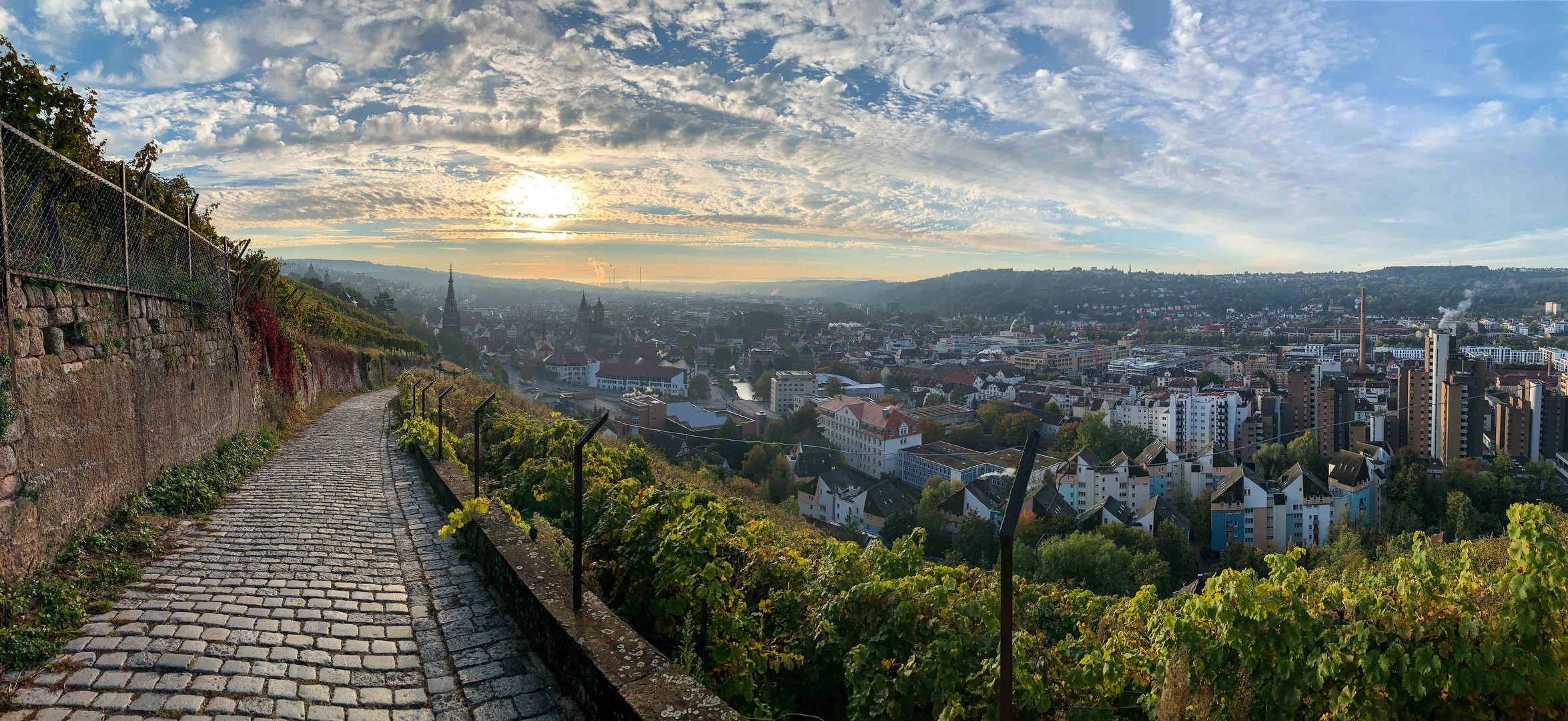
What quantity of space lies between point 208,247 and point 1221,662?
9.54 m

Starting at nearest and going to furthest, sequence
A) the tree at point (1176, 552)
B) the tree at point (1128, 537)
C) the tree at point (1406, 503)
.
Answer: the tree at point (1128, 537) → the tree at point (1176, 552) → the tree at point (1406, 503)

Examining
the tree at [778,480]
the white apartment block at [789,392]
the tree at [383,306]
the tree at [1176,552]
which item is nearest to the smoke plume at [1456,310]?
the white apartment block at [789,392]

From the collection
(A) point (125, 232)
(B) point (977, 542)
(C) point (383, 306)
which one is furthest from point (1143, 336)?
(A) point (125, 232)

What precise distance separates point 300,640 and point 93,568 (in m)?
1.45

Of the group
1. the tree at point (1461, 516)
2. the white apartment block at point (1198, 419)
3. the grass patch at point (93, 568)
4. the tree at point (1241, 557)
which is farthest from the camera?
the white apartment block at point (1198, 419)

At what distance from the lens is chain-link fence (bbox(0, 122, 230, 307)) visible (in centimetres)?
366

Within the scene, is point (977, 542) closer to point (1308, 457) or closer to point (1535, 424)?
point (1308, 457)

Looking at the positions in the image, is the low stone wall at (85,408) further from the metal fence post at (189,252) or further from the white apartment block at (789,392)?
the white apartment block at (789,392)

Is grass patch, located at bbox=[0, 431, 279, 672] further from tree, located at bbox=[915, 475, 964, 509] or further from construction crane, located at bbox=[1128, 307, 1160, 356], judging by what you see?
construction crane, located at bbox=[1128, 307, 1160, 356]

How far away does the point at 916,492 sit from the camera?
113 feet

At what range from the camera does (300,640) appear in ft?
10.2

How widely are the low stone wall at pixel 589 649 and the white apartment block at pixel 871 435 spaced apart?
33317 mm

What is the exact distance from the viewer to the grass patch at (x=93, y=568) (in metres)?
2.81

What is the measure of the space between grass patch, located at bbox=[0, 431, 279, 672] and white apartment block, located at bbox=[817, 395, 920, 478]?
107 feet
